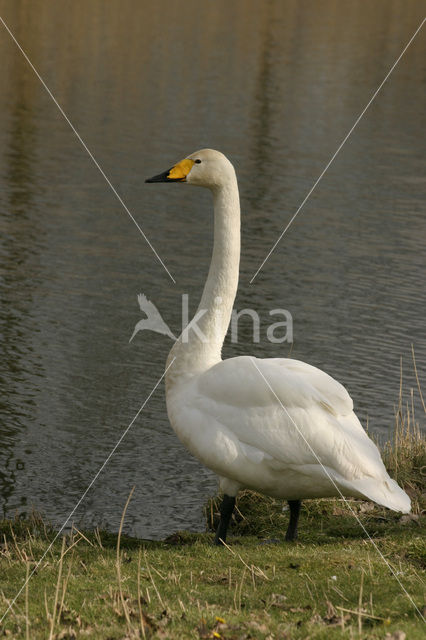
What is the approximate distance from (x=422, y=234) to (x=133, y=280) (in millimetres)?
7612

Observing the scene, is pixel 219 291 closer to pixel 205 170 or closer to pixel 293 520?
pixel 205 170

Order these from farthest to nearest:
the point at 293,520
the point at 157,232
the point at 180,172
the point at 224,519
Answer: the point at 157,232 < the point at 180,172 < the point at 293,520 < the point at 224,519

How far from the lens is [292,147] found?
3056cm

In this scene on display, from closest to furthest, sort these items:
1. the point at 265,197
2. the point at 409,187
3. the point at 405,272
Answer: the point at 405,272
the point at 265,197
the point at 409,187

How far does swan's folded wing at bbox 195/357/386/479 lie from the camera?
24.3ft

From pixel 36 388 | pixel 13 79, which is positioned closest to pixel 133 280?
pixel 36 388

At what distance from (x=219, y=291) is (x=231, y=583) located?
288 centimetres

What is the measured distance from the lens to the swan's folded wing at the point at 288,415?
7.41 m

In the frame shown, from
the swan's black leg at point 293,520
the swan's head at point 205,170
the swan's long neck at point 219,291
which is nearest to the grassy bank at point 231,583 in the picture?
the swan's black leg at point 293,520

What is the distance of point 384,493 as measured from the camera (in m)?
7.39

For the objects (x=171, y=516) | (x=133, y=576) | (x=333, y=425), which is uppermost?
(x=333, y=425)

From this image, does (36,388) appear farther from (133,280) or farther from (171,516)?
(133,280)

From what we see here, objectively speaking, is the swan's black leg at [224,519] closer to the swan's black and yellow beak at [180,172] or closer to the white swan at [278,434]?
Answer: the white swan at [278,434]

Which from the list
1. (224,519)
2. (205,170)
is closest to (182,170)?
(205,170)
